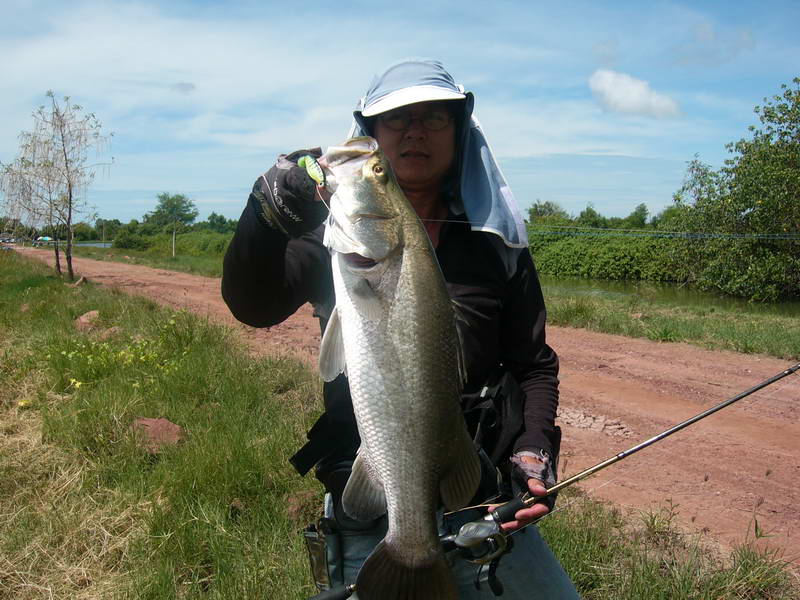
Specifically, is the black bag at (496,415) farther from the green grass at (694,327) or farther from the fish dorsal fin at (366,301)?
the green grass at (694,327)

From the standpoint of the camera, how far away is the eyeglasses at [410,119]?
7.67ft

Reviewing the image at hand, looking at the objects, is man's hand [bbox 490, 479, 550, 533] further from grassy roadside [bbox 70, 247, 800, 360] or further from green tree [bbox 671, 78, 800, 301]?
green tree [bbox 671, 78, 800, 301]

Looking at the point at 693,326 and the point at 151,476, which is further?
the point at 693,326

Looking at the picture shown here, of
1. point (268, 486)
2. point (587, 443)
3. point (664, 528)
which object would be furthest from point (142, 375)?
point (664, 528)

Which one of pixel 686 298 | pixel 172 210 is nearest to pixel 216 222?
pixel 172 210

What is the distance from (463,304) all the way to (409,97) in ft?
2.42

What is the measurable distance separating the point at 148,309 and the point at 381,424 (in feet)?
38.0

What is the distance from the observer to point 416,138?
7.70ft

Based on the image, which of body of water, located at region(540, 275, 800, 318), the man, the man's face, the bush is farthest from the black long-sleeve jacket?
the bush

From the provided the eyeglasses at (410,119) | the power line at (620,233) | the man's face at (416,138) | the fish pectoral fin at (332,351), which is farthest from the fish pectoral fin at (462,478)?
the power line at (620,233)

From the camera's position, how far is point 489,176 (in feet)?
8.02

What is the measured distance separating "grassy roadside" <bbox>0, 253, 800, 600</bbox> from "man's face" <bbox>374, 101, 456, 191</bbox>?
7.33 feet

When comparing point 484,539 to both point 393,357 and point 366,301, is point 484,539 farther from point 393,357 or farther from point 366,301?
point 366,301

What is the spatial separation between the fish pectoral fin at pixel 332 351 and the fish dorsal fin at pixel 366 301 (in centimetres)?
10
